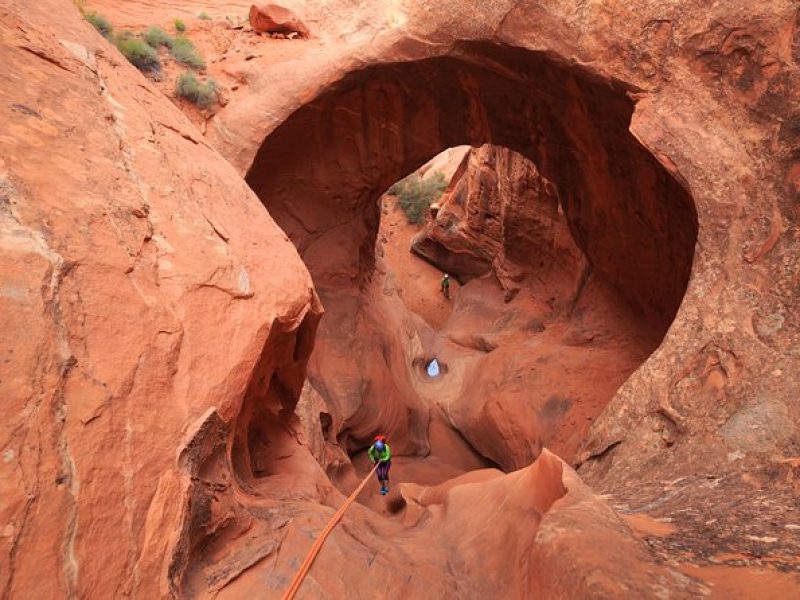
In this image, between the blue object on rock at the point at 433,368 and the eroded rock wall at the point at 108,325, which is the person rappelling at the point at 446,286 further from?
the eroded rock wall at the point at 108,325

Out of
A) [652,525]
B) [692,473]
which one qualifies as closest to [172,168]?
[652,525]

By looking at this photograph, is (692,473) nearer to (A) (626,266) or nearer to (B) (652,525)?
(B) (652,525)

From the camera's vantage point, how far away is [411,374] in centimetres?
1100

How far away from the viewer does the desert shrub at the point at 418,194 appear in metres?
20.0

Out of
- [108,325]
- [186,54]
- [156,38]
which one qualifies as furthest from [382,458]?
[156,38]

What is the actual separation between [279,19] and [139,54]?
1.91 meters

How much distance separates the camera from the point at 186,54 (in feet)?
21.8

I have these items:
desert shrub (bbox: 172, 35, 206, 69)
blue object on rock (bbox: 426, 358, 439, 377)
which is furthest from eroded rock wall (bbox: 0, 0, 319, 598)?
blue object on rock (bbox: 426, 358, 439, 377)

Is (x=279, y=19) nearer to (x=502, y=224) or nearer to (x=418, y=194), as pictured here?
(x=502, y=224)

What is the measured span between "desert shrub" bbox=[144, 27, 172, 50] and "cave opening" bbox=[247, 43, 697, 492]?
1848 mm

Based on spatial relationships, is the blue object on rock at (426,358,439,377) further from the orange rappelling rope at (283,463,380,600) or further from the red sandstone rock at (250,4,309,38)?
the orange rappelling rope at (283,463,380,600)

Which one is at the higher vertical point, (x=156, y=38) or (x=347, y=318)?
(x=156, y=38)

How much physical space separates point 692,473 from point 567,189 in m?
5.33

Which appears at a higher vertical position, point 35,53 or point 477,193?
point 35,53
